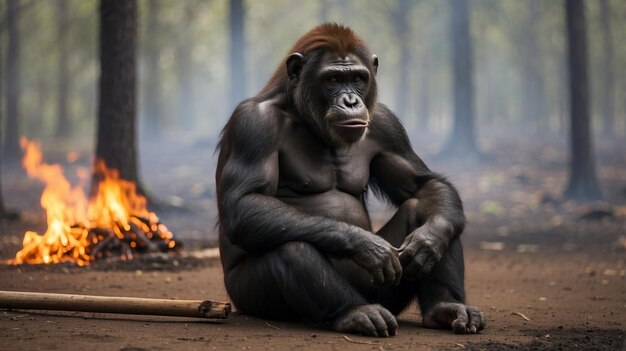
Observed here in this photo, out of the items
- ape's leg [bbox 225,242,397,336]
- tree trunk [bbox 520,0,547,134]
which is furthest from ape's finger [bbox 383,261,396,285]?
tree trunk [bbox 520,0,547,134]

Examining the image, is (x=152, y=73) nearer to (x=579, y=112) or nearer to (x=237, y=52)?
(x=237, y=52)

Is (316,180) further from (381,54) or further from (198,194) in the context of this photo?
(381,54)

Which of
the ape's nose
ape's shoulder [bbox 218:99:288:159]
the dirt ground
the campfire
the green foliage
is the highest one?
the green foliage

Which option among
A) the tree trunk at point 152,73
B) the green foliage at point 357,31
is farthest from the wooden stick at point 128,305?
the tree trunk at point 152,73

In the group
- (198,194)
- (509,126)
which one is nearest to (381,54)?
(509,126)

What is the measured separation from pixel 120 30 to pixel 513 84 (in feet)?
153

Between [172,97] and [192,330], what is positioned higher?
[172,97]

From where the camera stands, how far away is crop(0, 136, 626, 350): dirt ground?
15.6 feet

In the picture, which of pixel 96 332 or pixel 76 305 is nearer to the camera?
pixel 96 332

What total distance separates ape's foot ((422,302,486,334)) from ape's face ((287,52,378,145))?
118 cm

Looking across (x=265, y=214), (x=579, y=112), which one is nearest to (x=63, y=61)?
(x=579, y=112)

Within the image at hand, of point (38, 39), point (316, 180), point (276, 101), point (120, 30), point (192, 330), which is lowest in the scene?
point (192, 330)

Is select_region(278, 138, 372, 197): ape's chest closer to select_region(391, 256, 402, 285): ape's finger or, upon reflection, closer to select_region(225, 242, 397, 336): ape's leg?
select_region(225, 242, 397, 336): ape's leg

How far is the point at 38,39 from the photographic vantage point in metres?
36.5
